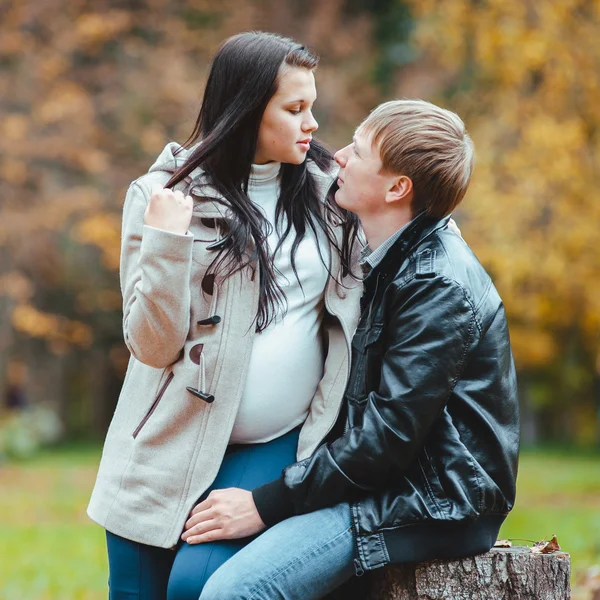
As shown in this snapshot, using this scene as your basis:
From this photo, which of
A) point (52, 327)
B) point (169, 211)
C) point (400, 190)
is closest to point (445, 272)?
point (400, 190)

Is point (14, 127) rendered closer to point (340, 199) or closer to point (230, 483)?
point (340, 199)

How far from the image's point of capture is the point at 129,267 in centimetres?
285

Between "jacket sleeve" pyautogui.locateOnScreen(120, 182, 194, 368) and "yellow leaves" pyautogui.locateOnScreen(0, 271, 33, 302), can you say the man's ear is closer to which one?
"jacket sleeve" pyautogui.locateOnScreen(120, 182, 194, 368)

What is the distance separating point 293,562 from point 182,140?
1053 cm

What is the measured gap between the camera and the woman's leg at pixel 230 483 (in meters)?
2.66

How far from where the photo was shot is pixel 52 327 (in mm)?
14703

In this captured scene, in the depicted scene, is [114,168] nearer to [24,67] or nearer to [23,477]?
[24,67]

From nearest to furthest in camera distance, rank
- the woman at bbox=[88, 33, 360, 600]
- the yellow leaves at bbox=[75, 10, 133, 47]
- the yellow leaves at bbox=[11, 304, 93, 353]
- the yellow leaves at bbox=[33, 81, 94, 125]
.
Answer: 1. the woman at bbox=[88, 33, 360, 600]
2. the yellow leaves at bbox=[33, 81, 94, 125]
3. the yellow leaves at bbox=[75, 10, 133, 47]
4. the yellow leaves at bbox=[11, 304, 93, 353]

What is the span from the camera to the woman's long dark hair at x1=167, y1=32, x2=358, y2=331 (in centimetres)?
283

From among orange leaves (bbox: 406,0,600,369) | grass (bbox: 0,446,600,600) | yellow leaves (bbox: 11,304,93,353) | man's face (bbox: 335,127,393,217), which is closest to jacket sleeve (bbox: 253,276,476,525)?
man's face (bbox: 335,127,393,217)

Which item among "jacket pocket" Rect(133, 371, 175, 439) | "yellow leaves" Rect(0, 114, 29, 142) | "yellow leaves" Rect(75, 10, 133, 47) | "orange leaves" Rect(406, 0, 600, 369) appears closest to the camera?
"jacket pocket" Rect(133, 371, 175, 439)

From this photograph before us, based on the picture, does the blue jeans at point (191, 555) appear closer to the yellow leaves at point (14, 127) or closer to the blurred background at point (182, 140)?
the blurred background at point (182, 140)

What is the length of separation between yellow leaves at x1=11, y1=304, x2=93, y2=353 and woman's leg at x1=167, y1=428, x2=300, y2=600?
38.6 ft

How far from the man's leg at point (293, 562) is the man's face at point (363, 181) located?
854 mm
